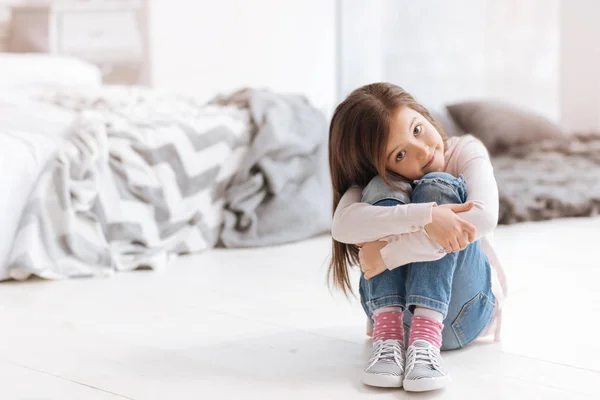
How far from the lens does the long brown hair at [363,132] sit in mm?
1247

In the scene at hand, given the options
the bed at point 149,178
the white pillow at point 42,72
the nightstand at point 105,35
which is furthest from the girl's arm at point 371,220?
the nightstand at point 105,35

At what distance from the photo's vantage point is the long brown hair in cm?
125

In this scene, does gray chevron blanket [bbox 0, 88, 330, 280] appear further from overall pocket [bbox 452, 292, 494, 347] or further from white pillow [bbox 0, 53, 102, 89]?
overall pocket [bbox 452, 292, 494, 347]

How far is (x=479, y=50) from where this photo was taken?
4.79 m

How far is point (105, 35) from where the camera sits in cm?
458

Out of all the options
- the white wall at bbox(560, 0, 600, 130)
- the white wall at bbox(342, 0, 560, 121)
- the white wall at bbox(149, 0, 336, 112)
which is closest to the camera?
the white wall at bbox(560, 0, 600, 130)

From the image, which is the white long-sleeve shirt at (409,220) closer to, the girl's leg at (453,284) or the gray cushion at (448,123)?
the girl's leg at (453,284)

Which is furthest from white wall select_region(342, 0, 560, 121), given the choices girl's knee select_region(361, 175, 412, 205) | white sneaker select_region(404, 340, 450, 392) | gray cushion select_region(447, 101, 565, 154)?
white sneaker select_region(404, 340, 450, 392)

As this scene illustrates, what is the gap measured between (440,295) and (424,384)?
6.3 inches

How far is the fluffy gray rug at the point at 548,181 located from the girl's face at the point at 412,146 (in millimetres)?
1460

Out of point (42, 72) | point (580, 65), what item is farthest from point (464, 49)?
point (42, 72)

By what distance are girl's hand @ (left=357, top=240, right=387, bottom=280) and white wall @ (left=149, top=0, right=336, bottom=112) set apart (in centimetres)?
363

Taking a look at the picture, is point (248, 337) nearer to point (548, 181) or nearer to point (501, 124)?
point (548, 181)

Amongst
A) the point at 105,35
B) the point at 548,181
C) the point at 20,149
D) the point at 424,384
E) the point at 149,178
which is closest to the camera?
the point at 424,384
